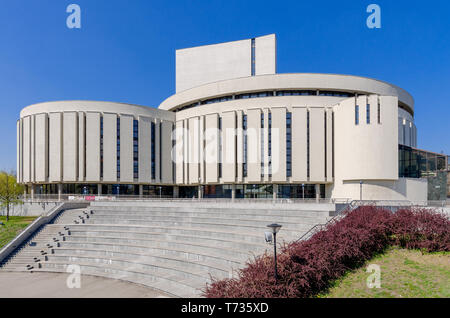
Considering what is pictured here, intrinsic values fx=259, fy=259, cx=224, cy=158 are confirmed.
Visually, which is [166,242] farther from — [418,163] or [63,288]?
[418,163]

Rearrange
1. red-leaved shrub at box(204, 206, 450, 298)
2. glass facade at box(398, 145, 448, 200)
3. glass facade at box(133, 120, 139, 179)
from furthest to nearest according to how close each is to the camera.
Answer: glass facade at box(133, 120, 139, 179)
glass facade at box(398, 145, 448, 200)
red-leaved shrub at box(204, 206, 450, 298)

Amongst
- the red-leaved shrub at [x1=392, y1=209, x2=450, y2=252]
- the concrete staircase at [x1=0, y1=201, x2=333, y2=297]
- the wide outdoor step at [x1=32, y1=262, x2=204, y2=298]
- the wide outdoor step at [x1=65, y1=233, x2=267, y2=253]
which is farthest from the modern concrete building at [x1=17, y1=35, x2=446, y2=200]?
the wide outdoor step at [x1=32, y1=262, x2=204, y2=298]

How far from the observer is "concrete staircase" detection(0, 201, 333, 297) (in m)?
12.5

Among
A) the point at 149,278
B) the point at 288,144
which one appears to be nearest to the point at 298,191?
the point at 288,144

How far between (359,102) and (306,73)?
10.1 m

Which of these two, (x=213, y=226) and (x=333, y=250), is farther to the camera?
(x=213, y=226)

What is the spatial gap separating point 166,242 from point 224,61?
43518 millimetres

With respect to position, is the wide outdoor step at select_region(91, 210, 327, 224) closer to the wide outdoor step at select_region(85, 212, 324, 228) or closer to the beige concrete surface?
the wide outdoor step at select_region(85, 212, 324, 228)

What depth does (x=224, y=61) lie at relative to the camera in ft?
169

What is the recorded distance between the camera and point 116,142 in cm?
4444

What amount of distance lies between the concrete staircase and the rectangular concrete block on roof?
1397 inches

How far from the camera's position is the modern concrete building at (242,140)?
35781 millimetres
